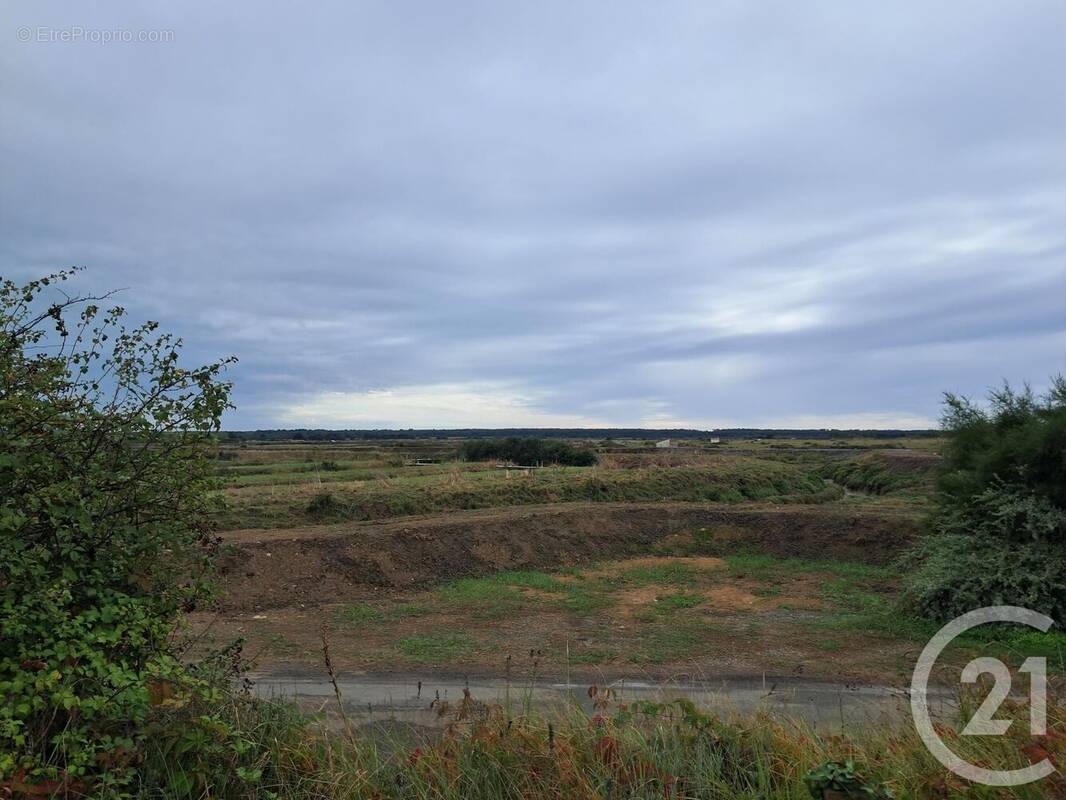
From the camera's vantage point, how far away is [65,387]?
3992mm

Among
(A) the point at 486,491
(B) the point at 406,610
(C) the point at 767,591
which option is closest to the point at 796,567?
(C) the point at 767,591

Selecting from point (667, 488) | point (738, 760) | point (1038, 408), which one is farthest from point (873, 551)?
point (738, 760)

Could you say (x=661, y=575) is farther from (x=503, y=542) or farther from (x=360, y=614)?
(x=360, y=614)

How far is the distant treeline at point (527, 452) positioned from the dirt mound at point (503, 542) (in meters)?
31.9

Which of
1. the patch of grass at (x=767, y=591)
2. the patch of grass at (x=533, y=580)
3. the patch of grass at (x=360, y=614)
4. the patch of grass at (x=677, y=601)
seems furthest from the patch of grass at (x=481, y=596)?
the patch of grass at (x=767, y=591)

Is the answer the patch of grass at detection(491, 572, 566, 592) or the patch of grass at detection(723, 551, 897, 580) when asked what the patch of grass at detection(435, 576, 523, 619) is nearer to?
the patch of grass at detection(491, 572, 566, 592)

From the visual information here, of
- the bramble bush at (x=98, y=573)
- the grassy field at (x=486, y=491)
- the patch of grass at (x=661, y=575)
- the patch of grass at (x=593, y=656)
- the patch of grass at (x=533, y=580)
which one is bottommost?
the patch of grass at (x=533, y=580)

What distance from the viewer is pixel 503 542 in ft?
61.1

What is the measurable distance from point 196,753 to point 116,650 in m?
0.70

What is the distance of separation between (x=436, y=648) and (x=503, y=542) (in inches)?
330

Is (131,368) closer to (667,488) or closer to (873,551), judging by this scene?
(873,551)

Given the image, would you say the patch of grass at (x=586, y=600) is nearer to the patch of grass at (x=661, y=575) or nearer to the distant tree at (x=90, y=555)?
the patch of grass at (x=661, y=575)

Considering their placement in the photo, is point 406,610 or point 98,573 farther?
point 406,610

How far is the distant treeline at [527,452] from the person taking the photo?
56031mm
